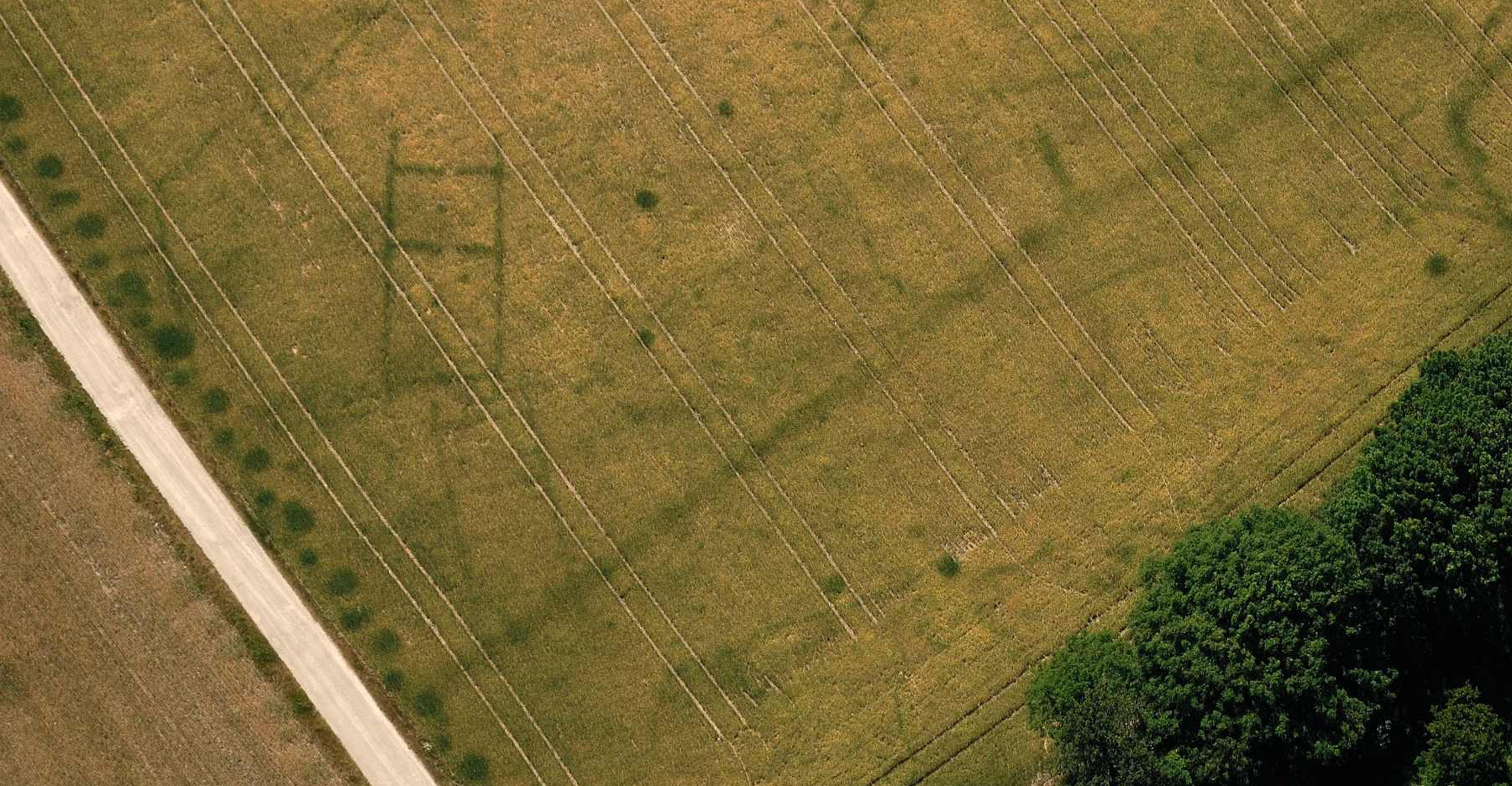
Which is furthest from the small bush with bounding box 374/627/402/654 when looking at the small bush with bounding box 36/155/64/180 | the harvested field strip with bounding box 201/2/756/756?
the small bush with bounding box 36/155/64/180

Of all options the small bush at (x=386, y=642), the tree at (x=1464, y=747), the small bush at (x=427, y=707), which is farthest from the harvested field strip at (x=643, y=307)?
the tree at (x=1464, y=747)

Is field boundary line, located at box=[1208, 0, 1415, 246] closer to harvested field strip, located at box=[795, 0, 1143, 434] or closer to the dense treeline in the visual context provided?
the dense treeline

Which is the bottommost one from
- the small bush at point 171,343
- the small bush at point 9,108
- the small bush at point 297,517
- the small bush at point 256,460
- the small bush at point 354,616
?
the small bush at point 354,616

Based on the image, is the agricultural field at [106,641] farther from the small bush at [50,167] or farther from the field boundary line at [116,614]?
the small bush at [50,167]

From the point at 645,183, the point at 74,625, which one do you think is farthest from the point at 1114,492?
the point at 74,625

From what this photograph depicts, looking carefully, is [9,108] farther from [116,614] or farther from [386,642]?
[386,642]
